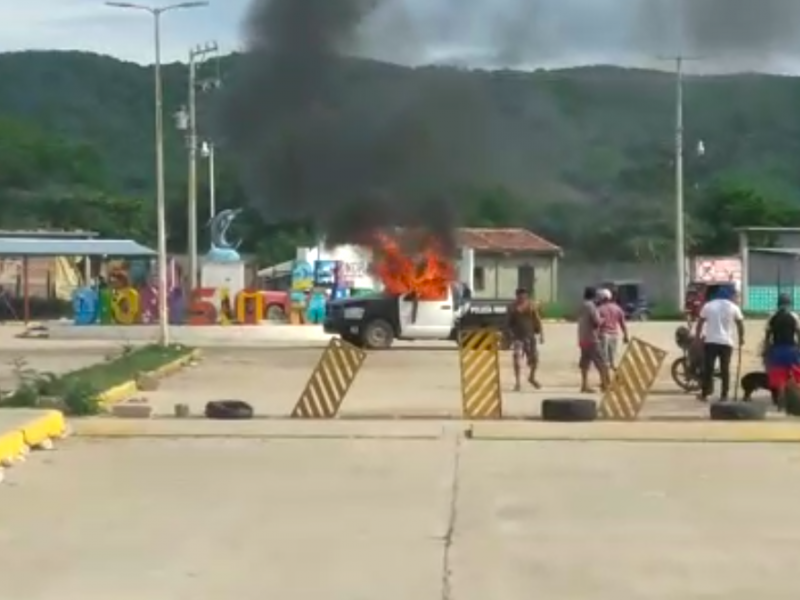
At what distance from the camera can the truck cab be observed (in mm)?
40938

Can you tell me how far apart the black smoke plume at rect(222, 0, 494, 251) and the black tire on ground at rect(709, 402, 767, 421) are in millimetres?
4386

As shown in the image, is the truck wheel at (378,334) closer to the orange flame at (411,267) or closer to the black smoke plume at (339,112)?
the orange flame at (411,267)

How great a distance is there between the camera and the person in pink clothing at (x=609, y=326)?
26828 millimetres

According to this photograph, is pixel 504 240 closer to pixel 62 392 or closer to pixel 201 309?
pixel 62 392

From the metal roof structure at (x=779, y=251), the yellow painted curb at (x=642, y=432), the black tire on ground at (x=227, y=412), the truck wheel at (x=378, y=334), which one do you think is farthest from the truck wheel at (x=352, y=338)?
the metal roof structure at (x=779, y=251)

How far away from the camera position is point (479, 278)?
41531 millimetres

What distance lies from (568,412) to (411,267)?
552 centimetres

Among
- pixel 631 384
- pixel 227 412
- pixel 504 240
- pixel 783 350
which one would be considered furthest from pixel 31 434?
pixel 504 240

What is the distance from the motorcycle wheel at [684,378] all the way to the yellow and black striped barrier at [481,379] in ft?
17.9

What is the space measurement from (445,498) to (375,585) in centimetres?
398

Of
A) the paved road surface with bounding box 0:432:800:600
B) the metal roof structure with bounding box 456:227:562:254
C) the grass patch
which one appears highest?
the metal roof structure with bounding box 456:227:562:254

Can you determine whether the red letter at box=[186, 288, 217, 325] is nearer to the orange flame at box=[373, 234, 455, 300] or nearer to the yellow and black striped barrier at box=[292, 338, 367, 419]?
the orange flame at box=[373, 234, 455, 300]

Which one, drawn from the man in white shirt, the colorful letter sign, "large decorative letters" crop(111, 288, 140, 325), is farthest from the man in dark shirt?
"large decorative letters" crop(111, 288, 140, 325)

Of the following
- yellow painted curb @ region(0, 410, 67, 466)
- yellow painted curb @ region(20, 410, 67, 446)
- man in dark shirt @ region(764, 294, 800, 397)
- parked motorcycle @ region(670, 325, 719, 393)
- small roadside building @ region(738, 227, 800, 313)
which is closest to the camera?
yellow painted curb @ region(0, 410, 67, 466)
